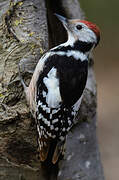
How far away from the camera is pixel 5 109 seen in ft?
10.3

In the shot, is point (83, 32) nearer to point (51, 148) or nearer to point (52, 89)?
point (52, 89)

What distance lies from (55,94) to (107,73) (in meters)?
4.88

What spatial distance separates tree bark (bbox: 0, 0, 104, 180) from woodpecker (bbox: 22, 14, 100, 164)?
0.43 feet

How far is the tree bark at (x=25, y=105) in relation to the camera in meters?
3.17

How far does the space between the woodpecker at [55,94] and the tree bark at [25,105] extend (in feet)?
0.43

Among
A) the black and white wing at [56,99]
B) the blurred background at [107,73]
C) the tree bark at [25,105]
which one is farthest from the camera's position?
the blurred background at [107,73]

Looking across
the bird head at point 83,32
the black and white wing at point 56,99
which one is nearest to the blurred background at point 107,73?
the bird head at point 83,32

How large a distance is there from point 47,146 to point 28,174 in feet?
1.51

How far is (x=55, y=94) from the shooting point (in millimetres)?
3041

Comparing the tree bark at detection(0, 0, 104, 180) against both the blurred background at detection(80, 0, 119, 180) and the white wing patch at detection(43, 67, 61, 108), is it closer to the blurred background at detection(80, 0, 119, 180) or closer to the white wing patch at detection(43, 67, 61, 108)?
the white wing patch at detection(43, 67, 61, 108)

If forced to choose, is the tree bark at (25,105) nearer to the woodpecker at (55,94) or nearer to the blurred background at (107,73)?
the woodpecker at (55,94)

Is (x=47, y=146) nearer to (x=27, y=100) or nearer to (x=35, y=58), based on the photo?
(x=27, y=100)

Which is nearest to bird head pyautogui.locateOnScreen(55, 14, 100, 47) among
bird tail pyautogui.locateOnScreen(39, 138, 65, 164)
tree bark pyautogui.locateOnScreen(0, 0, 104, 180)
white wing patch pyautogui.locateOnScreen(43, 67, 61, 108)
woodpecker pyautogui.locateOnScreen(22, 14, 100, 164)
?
woodpecker pyautogui.locateOnScreen(22, 14, 100, 164)

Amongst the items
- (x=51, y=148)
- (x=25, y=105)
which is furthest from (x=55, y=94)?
(x=51, y=148)
